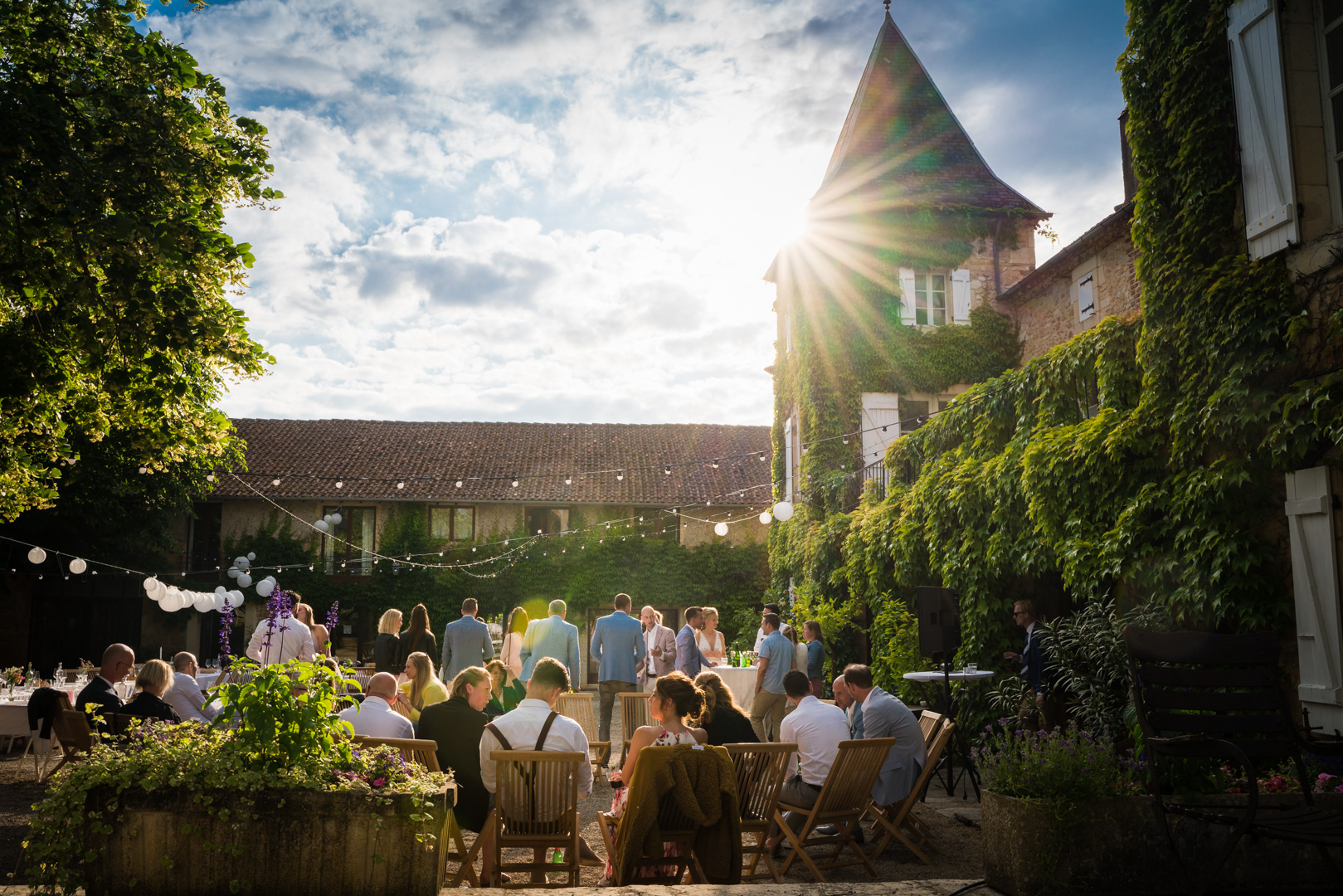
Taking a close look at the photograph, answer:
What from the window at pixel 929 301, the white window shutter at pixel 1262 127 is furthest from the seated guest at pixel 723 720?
the window at pixel 929 301

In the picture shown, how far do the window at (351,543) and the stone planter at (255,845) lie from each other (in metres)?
23.6

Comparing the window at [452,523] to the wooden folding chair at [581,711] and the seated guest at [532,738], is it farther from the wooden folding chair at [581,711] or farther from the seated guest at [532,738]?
the seated guest at [532,738]

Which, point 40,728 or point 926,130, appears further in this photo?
point 926,130

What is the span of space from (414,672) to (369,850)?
13.6ft

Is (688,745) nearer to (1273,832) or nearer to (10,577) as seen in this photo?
(1273,832)

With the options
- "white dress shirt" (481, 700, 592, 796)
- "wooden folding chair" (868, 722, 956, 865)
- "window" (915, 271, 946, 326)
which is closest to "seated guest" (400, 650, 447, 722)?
"white dress shirt" (481, 700, 592, 796)

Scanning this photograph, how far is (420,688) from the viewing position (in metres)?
7.46

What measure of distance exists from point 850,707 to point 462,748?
3.08 meters

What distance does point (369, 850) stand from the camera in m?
3.46

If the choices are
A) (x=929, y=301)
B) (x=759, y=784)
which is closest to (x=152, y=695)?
(x=759, y=784)

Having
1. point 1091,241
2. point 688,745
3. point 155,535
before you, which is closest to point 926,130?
point 1091,241

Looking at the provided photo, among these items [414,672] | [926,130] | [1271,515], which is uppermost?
[926,130]

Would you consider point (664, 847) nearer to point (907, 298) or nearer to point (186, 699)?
point (186, 699)

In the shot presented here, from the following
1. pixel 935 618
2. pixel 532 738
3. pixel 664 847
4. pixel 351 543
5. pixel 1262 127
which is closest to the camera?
pixel 664 847
